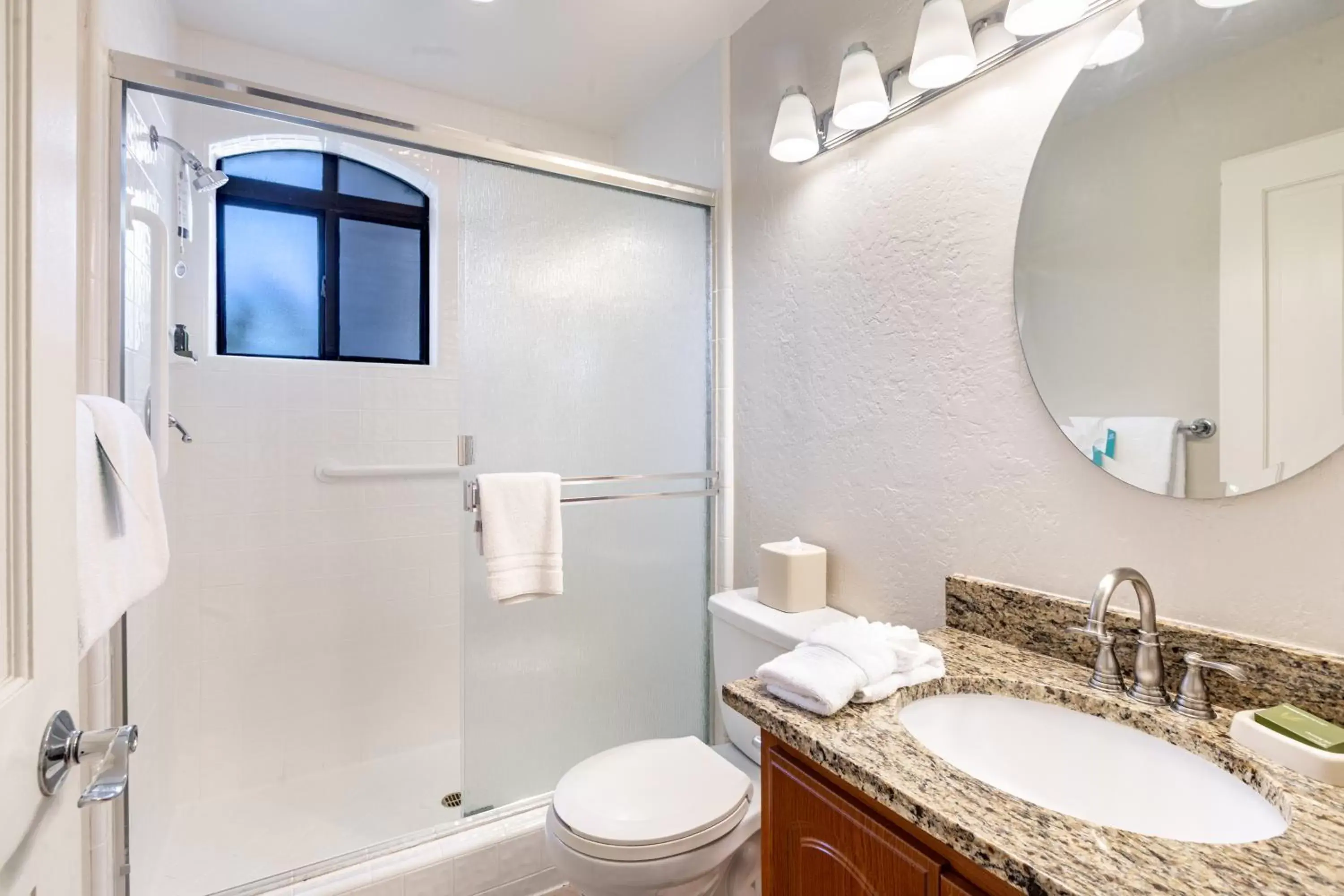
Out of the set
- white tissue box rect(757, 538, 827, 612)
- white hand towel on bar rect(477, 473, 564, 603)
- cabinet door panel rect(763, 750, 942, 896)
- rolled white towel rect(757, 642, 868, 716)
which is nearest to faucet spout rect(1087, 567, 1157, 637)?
rolled white towel rect(757, 642, 868, 716)

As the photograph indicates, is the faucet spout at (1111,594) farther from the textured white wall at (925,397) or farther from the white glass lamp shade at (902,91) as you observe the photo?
the white glass lamp shade at (902,91)

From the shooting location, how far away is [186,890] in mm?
1619

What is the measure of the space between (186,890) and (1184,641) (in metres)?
2.28

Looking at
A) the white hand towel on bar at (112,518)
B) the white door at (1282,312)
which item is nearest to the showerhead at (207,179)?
the white hand towel on bar at (112,518)

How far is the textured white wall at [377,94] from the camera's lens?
6.56 ft

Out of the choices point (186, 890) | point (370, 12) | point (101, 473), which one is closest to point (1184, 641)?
point (101, 473)

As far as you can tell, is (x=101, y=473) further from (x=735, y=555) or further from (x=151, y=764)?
(x=735, y=555)

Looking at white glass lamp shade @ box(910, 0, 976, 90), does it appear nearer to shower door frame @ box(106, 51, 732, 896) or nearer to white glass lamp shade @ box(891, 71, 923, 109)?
white glass lamp shade @ box(891, 71, 923, 109)

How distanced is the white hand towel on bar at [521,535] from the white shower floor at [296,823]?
81cm

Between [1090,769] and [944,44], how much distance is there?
1.24 meters

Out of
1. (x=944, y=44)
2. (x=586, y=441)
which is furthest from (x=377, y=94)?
(x=944, y=44)

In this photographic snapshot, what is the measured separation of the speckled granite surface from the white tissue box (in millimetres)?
374

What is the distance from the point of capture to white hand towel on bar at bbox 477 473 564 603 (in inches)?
61.4

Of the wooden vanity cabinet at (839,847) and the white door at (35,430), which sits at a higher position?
the white door at (35,430)
